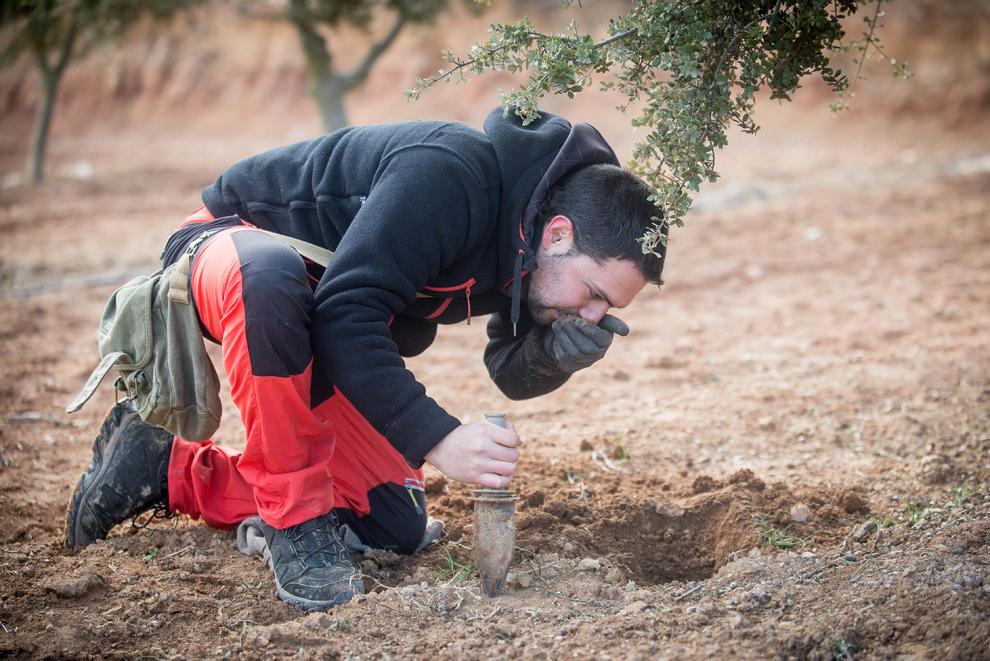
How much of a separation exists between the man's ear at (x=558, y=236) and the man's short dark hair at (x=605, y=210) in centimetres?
2

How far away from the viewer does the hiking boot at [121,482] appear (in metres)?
3.08

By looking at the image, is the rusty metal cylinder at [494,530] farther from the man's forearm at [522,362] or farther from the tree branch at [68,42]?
the tree branch at [68,42]

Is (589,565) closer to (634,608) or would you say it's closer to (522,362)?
(634,608)

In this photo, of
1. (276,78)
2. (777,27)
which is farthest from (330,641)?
(276,78)

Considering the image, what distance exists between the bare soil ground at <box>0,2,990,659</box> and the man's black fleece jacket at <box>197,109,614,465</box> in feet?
1.85

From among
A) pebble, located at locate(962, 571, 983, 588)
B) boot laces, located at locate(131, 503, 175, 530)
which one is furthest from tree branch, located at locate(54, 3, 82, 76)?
pebble, located at locate(962, 571, 983, 588)

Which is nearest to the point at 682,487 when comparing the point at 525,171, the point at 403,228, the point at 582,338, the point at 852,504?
the point at 852,504

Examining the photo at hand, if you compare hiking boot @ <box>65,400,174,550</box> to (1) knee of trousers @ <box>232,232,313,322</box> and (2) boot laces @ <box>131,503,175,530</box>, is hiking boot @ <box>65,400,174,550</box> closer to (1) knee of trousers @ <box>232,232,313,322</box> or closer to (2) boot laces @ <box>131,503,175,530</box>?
(2) boot laces @ <box>131,503,175,530</box>

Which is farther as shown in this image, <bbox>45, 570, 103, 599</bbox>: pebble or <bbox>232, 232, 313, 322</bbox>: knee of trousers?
<bbox>45, 570, 103, 599</bbox>: pebble

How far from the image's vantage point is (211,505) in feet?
10.3

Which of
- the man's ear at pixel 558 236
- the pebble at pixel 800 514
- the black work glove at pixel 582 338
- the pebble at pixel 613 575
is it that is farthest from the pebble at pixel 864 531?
the man's ear at pixel 558 236

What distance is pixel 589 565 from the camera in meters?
2.90

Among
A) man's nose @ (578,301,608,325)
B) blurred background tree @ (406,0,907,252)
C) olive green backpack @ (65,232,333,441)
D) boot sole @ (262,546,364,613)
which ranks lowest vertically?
boot sole @ (262,546,364,613)

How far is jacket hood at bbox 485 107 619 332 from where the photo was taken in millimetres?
2736
